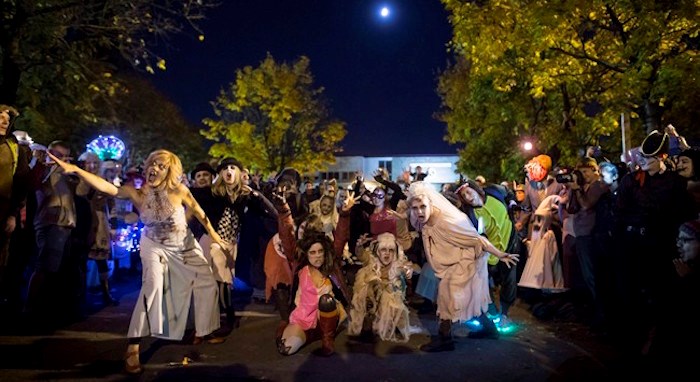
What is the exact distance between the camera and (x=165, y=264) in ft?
16.8

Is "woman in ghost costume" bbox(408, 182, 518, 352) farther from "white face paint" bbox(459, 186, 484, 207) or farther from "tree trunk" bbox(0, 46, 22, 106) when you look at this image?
"tree trunk" bbox(0, 46, 22, 106)

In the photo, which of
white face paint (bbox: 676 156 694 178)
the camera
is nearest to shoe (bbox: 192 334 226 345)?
the camera

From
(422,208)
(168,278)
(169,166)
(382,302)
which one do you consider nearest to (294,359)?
(382,302)

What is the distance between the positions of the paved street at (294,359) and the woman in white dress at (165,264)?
15.2 inches

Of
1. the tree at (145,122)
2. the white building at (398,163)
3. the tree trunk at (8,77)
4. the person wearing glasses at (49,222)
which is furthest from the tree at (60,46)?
the white building at (398,163)

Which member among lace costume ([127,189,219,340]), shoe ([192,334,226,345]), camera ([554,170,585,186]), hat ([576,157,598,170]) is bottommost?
shoe ([192,334,226,345])

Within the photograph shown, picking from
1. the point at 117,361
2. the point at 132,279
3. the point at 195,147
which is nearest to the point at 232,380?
the point at 117,361

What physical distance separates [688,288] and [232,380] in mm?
4378

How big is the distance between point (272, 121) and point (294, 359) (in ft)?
96.3

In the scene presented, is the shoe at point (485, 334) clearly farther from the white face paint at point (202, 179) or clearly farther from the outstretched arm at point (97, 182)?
the outstretched arm at point (97, 182)

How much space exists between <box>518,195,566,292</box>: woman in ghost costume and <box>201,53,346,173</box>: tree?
87.2 feet

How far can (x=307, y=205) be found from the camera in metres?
8.93

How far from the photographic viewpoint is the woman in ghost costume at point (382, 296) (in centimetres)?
609

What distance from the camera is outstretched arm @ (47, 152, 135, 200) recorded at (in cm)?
455
